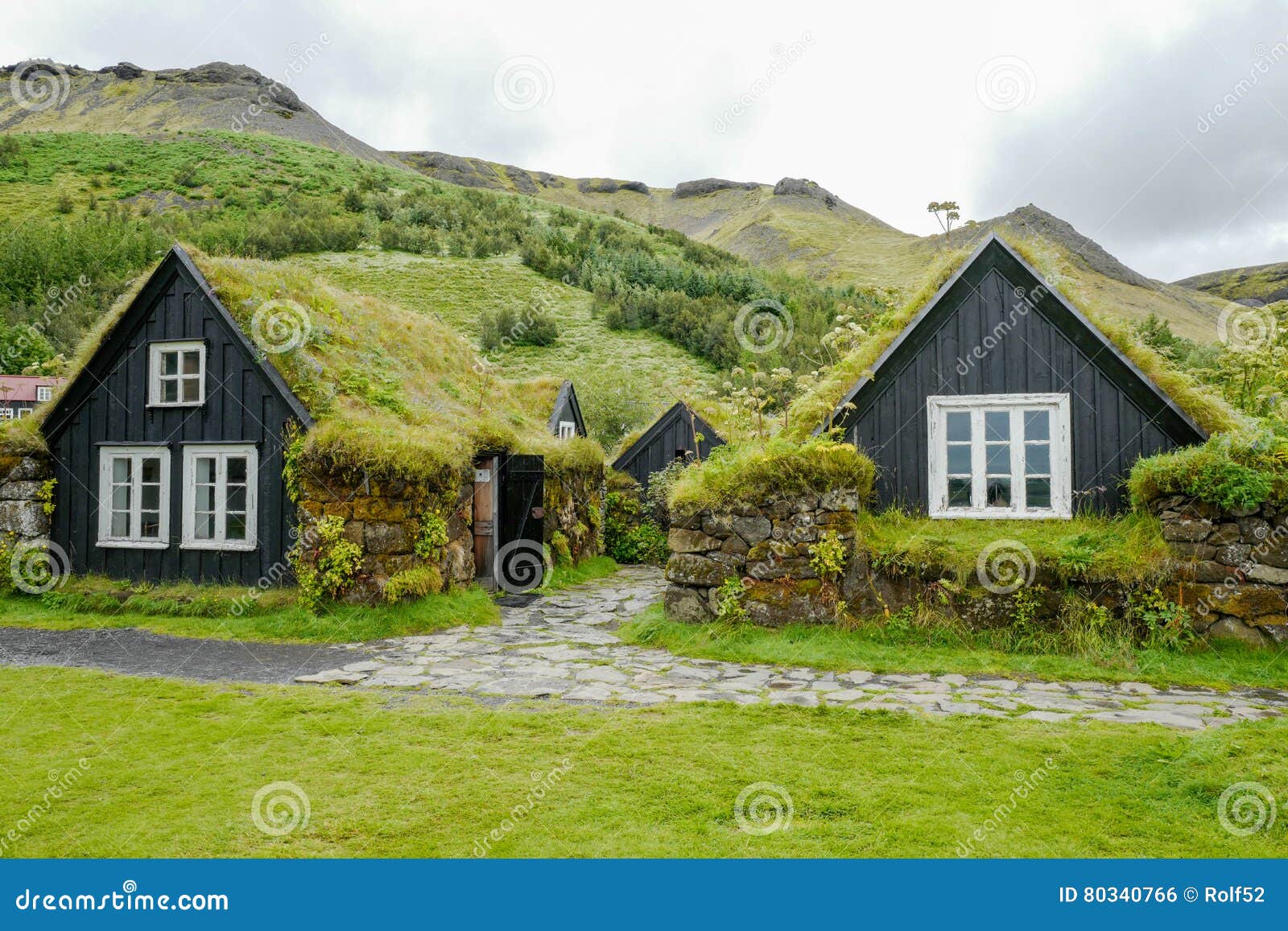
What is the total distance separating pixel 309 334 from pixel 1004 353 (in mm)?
10733

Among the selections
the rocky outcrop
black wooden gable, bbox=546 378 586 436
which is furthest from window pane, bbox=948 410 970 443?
the rocky outcrop

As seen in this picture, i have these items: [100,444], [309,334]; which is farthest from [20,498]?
[309,334]

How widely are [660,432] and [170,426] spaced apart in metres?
12.2

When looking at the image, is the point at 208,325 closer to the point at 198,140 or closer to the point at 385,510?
the point at 385,510

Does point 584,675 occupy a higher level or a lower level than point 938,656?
lower

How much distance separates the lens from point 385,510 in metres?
11.4

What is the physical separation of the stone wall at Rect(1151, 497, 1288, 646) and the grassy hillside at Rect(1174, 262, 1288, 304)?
118 metres

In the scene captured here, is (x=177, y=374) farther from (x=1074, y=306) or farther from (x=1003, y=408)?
(x=1074, y=306)

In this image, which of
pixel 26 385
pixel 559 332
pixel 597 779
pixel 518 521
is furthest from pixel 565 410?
pixel 26 385

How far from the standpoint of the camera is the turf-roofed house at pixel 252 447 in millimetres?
11281

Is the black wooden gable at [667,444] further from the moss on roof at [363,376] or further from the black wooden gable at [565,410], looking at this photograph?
the moss on roof at [363,376]

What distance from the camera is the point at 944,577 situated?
31.7 ft

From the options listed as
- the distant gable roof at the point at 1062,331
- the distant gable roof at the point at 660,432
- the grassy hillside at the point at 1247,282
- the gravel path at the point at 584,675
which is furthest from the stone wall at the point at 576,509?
the grassy hillside at the point at 1247,282

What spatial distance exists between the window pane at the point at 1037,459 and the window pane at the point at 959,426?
0.80m
